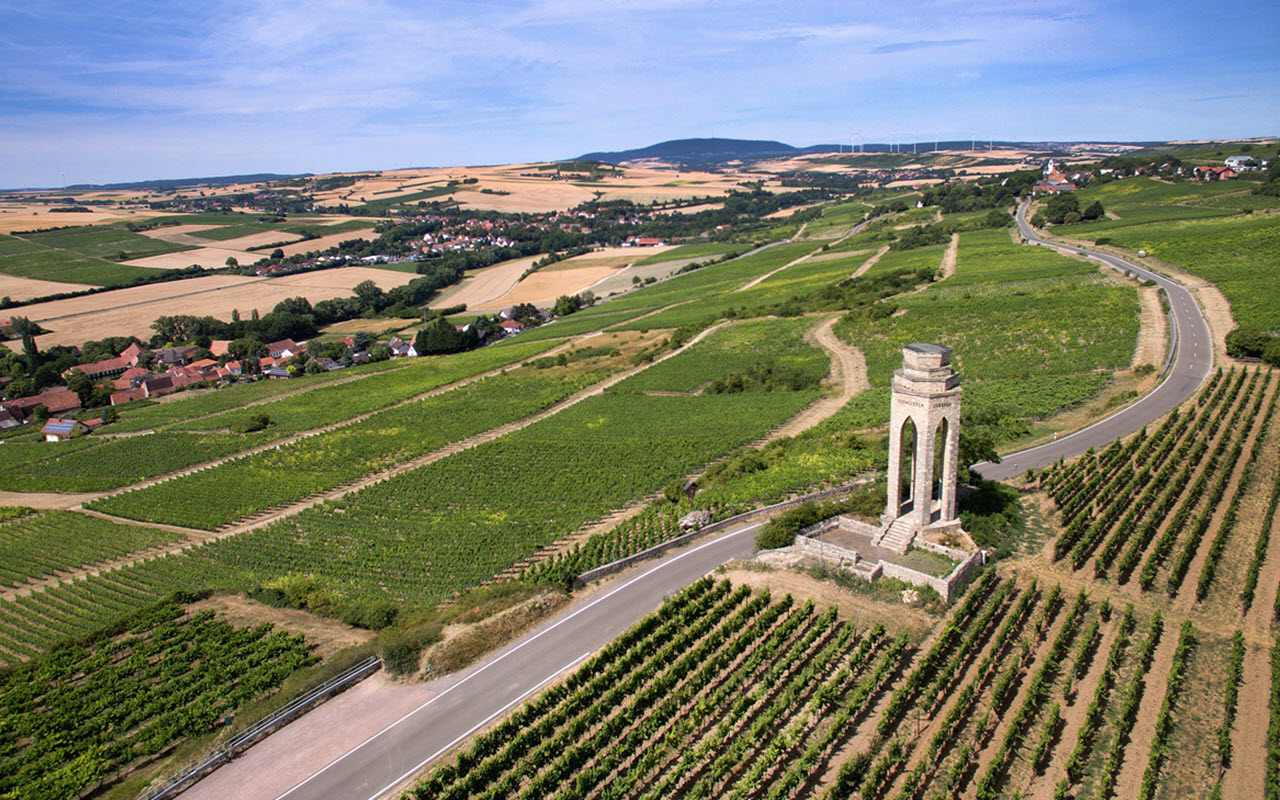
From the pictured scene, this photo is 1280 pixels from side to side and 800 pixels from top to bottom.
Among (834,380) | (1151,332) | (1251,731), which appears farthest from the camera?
(834,380)

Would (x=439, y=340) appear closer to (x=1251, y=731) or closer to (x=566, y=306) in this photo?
(x=566, y=306)

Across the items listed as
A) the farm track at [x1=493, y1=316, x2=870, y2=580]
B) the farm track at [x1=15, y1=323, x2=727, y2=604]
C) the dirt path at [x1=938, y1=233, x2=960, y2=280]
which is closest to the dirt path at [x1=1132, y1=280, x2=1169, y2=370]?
the farm track at [x1=493, y1=316, x2=870, y2=580]

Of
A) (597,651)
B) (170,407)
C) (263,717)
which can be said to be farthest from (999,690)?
(170,407)

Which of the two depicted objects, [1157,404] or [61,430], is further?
[61,430]

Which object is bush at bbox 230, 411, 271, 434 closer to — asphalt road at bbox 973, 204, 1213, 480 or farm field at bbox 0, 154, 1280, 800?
farm field at bbox 0, 154, 1280, 800

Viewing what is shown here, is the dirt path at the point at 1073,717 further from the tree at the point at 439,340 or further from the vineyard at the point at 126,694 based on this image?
the tree at the point at 439,340

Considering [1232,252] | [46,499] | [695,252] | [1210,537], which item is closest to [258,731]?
[1210,537]

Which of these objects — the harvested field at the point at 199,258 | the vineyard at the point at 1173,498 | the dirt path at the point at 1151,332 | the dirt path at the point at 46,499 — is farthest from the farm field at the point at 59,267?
the dirt path at the point at 1151,332
